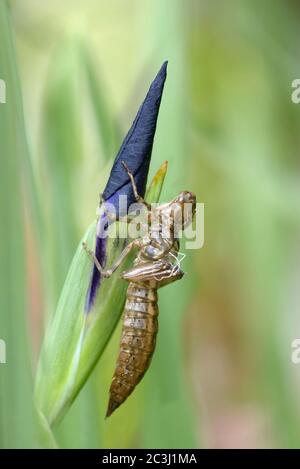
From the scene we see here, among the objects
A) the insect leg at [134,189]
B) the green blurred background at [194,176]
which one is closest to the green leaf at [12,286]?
the green blurred background at [194,176]

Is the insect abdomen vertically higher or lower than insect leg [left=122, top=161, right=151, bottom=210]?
lower

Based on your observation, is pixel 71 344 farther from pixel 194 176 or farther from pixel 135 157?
pixel 194 176

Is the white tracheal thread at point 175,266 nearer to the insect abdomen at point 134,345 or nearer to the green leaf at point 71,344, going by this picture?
the insect abdomen at point 134,345

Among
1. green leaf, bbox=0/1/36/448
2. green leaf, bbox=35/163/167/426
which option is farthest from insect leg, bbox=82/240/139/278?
green leaf, bbox=0/1/36/448

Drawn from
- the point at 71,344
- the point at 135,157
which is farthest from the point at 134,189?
the point at 71,344

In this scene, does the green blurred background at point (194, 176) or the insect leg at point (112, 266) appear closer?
the insect leg at point (112, 266)

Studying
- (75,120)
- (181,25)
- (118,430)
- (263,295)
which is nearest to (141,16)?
(181,25)

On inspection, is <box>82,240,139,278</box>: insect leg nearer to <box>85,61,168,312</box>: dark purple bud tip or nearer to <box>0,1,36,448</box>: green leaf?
<box>85,61,168,312</box>: dark purple bud tip
